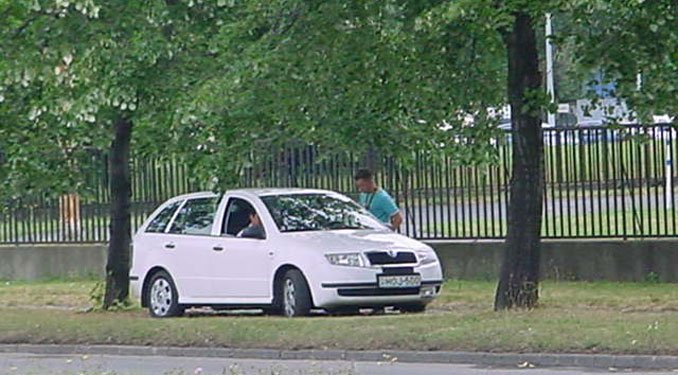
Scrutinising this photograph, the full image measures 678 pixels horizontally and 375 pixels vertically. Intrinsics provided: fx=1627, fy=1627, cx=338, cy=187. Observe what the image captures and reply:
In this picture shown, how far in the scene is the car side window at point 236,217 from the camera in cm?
2078

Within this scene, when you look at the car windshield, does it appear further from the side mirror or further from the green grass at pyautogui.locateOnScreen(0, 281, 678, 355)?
the green grass at pyautogui.locateOnScreen(0, 281, 678, 355)

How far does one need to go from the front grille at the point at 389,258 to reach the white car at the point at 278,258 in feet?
0.04

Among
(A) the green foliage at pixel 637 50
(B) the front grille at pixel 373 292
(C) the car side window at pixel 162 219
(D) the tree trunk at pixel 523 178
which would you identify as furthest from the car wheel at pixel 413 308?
(A) the green foliage at pixel 637 50

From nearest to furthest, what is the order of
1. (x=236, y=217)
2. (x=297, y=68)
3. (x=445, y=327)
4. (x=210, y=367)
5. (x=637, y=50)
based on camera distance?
(x=210, y=367), (x=637, y=50), (x=445, y=327), (x=297, y=68), (x=236, y=217)

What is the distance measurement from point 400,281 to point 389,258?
31cm

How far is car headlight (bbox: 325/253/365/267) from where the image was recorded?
19.3 m

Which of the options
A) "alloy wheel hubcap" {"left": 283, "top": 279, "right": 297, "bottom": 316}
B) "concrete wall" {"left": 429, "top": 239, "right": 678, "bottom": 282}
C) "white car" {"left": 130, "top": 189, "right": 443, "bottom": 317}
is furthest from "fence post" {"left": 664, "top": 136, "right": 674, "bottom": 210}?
"alloy wheel hubcap" {"left": 283, "top": 279, "right": 297, "bottom": 316}

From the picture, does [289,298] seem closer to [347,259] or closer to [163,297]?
[347,259]

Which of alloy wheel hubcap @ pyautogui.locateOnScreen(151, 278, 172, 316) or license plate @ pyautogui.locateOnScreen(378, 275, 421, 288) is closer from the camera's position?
license plate @ pyautogui.locateOnScreen(378, 275, 421, 288)

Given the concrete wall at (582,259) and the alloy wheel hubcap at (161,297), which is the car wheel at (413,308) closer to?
the alloy wheel hubcap at (161,297)

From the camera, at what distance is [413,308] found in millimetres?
20312

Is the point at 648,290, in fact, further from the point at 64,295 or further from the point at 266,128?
the point at 64,295

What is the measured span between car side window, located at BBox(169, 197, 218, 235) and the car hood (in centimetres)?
159

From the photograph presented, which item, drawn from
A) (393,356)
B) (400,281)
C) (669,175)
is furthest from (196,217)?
(669,175)
